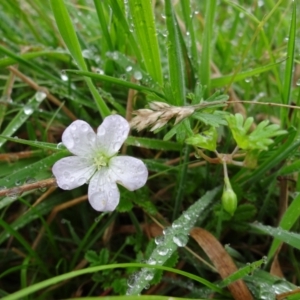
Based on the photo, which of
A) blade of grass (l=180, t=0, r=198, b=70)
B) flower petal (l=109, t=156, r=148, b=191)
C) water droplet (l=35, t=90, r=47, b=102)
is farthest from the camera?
water droplet (l=35, t=90, r=47, b=102)

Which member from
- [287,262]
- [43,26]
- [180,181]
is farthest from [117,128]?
[43,26]

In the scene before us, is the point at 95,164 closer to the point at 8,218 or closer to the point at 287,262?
the point at 8,218

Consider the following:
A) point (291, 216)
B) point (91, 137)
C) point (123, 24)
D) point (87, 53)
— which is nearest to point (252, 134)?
point (291, 216)

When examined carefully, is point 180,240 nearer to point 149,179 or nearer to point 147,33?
point 149,179

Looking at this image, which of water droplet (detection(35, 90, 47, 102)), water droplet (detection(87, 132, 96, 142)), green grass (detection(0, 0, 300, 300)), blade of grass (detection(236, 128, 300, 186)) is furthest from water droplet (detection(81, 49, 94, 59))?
blade of grass (detection(236, 128, 300, 186))

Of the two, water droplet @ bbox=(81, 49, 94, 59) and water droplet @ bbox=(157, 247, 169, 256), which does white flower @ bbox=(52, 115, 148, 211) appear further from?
water droplet @ bbox=(81, 49, 94, 59)

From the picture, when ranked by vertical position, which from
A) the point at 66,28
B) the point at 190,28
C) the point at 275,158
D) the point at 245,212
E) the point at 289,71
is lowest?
the point at 245,212

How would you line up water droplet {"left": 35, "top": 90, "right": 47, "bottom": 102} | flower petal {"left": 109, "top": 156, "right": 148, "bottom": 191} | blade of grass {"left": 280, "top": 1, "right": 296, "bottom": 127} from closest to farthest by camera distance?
flower petal {"left": 109, "top": 156, "right": 148, "bottom": 191}, blade of grass {"left": 280, "top": 1, "right": 296, "bottom": 127}, water droplet {"left": 35, "top": 90, "right": 47, "bottom": 102}
